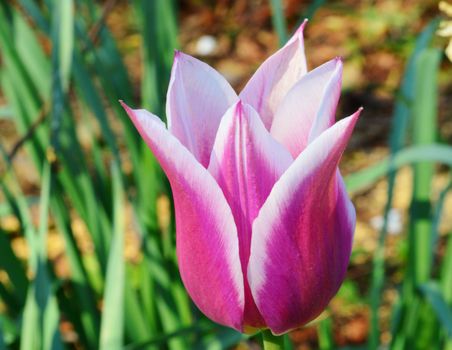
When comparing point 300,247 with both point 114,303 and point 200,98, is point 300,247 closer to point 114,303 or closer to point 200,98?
point 200,98

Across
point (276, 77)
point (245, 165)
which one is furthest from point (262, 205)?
point (276, 77)

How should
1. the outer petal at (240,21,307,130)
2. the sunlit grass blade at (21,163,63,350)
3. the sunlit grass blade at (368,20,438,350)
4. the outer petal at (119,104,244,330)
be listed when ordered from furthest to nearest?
the sunlit grass blade at (368,20,438,350)
the sunlit grass blade at (21,163,63,350)
the outer petal at (240,21,307,130)
the outer petal at (119,104,244,330)

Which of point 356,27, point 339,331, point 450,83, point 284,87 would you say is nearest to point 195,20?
point 356,27

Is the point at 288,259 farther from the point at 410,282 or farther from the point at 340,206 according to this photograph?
the point at 410,282

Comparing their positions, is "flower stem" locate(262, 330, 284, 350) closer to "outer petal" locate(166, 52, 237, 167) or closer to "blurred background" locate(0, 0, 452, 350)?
"outer petal" locate(166, 52, 237, 167)

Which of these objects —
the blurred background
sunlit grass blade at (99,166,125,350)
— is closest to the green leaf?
the blurred background

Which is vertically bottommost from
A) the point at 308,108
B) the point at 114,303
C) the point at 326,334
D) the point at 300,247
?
the point at 326,334

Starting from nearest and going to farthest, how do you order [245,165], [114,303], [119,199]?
[245,165] < [114,303] < [119,199]
